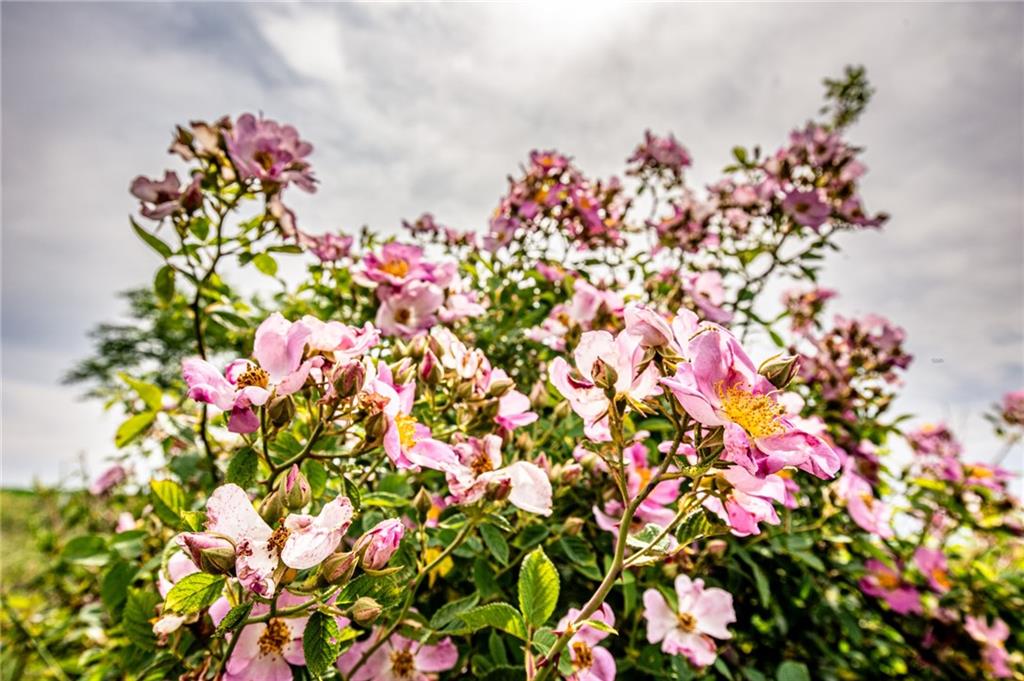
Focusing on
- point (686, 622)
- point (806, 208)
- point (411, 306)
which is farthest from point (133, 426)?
point (806, 208)

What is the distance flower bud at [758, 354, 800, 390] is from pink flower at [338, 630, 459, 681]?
27.4 inches

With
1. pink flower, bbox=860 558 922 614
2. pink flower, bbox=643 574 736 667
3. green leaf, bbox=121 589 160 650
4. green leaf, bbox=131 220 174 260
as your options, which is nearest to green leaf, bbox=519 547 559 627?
pink flower, bbox=643 574 736 667

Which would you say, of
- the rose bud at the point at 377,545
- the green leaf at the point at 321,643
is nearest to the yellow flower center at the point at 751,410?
the rose bud at the point at 377,545

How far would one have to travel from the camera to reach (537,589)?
2.72 ft

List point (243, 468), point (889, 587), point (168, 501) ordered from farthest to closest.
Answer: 1. point (889, 587)
2. point (168, 501)
3. point (243, 468)

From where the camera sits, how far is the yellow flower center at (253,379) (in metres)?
0.86

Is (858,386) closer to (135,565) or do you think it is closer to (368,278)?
(368,278)

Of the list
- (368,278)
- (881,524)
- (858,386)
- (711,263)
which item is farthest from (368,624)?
(858,386)

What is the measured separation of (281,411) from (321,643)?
0.30 metres

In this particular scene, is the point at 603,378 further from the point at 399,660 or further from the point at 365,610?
the point at 399,660

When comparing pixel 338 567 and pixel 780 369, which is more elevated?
pixel 780 369

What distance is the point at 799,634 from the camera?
1979 mm

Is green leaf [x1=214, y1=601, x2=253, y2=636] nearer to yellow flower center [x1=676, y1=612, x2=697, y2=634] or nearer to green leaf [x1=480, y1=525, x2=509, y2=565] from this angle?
green leaf [x1=480, y1=525, x2=509, y2=565]

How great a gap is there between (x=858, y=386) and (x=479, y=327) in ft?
5.24
